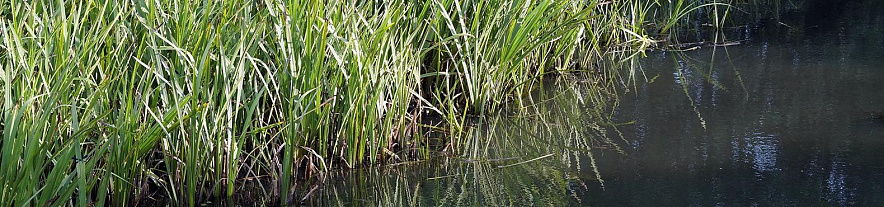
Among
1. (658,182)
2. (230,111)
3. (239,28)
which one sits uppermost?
(239,28)

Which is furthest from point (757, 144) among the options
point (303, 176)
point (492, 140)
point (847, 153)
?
point (303, 176)

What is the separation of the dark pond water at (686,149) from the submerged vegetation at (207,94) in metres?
0.12

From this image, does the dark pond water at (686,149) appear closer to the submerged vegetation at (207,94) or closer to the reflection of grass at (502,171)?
the reflection of grass at (502,171)

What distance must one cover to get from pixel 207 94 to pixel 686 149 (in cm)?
130

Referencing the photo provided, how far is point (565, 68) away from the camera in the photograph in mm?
3520

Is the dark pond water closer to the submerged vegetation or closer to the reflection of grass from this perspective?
the reflection of grass

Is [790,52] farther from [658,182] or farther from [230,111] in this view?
[230,111]

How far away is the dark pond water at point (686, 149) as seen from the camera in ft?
7.41

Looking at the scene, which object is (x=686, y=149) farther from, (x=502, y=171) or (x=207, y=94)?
(x=207, y=94)

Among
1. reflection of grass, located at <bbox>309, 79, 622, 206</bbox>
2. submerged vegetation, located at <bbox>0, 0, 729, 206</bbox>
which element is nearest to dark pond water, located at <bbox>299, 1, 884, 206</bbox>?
reflection of grass, located at <bbox>309, 79, 622, 206</bbox>

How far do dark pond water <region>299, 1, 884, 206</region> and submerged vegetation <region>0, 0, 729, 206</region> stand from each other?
0.12 meters

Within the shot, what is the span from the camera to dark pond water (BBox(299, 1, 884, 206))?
226 cm

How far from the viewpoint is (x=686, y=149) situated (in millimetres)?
2586

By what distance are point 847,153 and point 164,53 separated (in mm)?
1754
